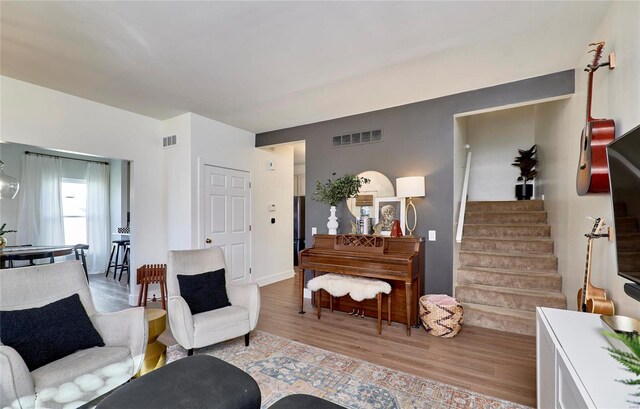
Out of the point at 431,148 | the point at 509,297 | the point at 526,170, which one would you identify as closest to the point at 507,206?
the point at 526,170

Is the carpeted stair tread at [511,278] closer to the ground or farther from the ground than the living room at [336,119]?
closer to the ground

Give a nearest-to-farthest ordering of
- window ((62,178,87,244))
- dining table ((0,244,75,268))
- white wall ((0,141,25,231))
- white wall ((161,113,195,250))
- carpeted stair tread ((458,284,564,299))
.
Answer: carpeted stair tread ((458,284,564,299)), dining table ((0,244,75,268)), white wall ((161,113,195,250)), white wall ((0,141,25,231)), window ((62,178,87,244))

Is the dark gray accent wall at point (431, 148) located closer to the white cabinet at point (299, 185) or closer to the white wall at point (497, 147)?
the white wall at point (497, 147)

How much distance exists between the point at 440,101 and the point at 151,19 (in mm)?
3089

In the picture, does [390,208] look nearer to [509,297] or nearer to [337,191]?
[337,191]

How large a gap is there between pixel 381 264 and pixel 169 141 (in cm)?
358

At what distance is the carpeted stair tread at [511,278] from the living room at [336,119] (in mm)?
201

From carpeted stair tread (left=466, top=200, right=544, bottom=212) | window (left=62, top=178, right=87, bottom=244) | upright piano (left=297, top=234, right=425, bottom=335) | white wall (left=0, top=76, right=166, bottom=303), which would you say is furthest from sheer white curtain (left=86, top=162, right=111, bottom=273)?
carpeted stair tread (left=466, top=200, right=544, bottom=212)

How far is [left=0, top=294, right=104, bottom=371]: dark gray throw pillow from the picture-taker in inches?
64.0

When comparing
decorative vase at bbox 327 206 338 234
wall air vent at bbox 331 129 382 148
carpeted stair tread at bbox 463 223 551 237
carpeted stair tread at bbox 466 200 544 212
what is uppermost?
wall air vent at bbox 331 129 382 148

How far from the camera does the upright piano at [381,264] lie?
3.10 metres

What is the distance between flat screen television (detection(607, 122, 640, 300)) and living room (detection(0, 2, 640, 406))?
20.2 inches

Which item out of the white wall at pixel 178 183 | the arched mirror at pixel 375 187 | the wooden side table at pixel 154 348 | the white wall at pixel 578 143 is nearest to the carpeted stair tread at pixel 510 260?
the white wall at pixel 578 143

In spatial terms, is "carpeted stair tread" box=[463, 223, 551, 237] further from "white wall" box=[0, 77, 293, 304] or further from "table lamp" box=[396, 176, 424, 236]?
"white wall" box=[0, 77, 293, 304]
